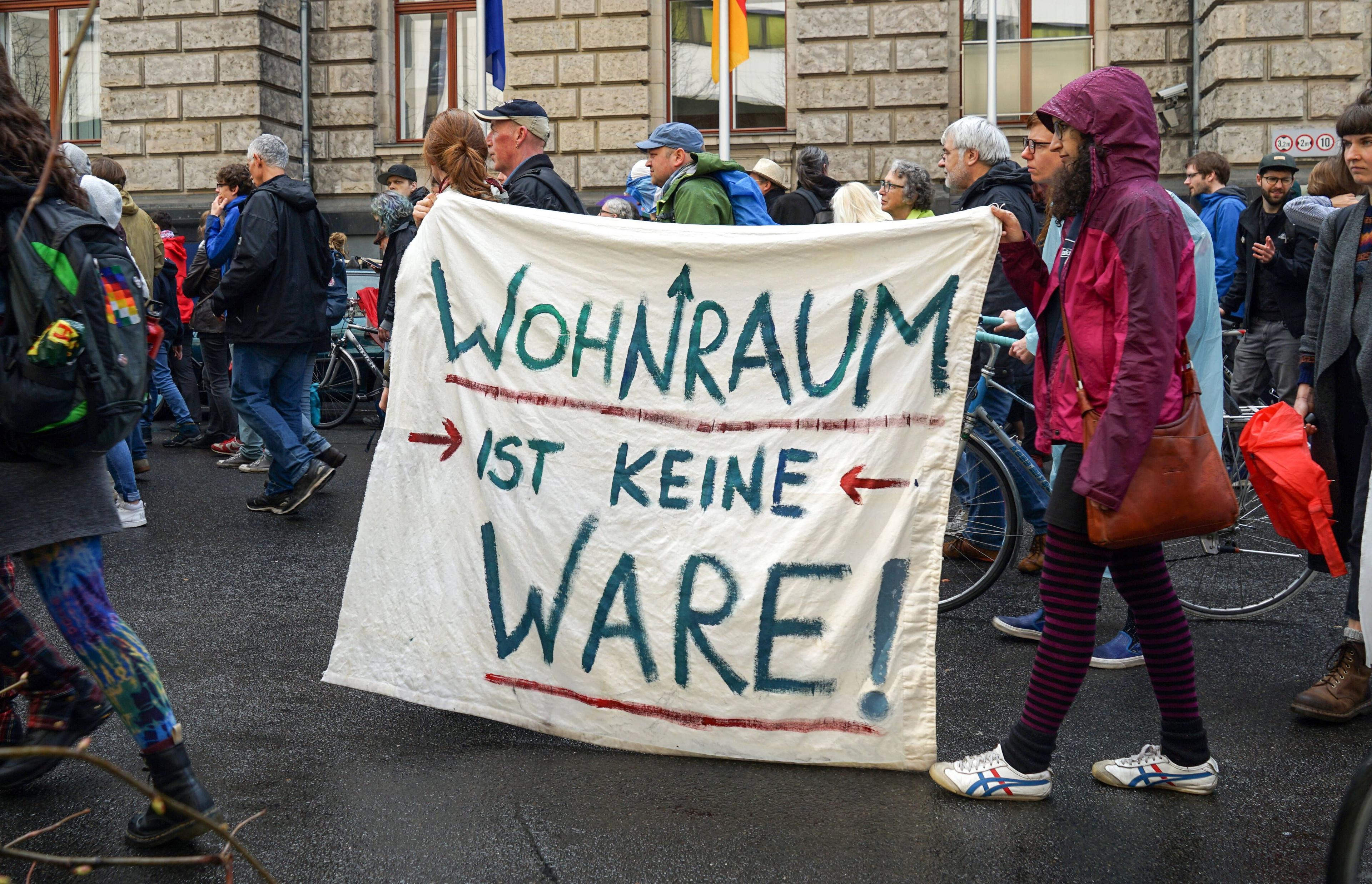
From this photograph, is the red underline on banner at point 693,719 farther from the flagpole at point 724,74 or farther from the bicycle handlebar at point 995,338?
the flagpole at point 724,74

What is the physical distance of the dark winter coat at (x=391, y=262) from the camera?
714 centimetres

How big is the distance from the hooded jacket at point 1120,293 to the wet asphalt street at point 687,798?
0.85 meters

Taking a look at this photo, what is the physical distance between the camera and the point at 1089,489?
3096mm

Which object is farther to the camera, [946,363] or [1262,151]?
[1262,151]

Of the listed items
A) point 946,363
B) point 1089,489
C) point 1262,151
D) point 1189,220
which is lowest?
point 1089,489

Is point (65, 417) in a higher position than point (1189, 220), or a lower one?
lower

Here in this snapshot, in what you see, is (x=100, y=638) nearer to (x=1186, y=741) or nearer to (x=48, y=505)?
(x=48, y=505)

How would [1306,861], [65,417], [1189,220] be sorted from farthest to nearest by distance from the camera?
1. [1189,220]
2. [1306,861]
3. [65,417]

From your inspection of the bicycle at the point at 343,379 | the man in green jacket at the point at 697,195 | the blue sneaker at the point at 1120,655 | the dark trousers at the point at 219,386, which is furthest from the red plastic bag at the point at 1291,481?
the bicycle at the point at 343,379

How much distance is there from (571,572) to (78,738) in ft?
4.30

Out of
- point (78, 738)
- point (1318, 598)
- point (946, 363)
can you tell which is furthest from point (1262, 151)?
point (78, 738)

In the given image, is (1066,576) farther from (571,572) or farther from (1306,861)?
(571,572)

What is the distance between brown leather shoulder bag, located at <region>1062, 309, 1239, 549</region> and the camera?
3.10 meters

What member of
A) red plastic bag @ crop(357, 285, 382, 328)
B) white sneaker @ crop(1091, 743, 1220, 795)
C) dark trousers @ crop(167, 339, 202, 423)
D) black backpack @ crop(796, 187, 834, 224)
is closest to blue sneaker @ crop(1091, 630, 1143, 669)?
white sneaker @ crop(1091, 743, 1220, 795)
